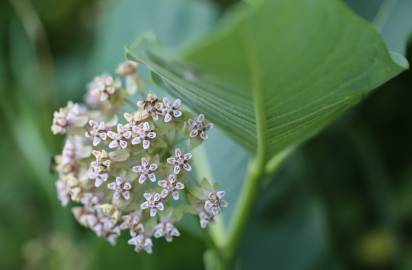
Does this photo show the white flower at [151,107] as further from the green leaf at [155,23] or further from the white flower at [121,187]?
the green leaf at [155,23]

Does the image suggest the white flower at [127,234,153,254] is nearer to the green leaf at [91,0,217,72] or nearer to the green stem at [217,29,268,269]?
the green stem at [217,29,268,269]

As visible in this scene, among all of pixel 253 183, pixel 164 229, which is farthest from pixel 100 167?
pixel 253 183

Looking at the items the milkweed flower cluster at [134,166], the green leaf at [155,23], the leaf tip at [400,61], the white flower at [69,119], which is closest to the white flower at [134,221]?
the milkweed flower cluster at [134,166]

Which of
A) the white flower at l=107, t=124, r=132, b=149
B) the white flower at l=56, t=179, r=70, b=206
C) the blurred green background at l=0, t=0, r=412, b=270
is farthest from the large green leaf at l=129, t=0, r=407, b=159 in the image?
the blurred green background at l=0, t=0, r=412, b=270

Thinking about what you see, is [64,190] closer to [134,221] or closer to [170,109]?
[134,221]

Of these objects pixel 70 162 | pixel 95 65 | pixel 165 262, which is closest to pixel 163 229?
pixel 70 162
